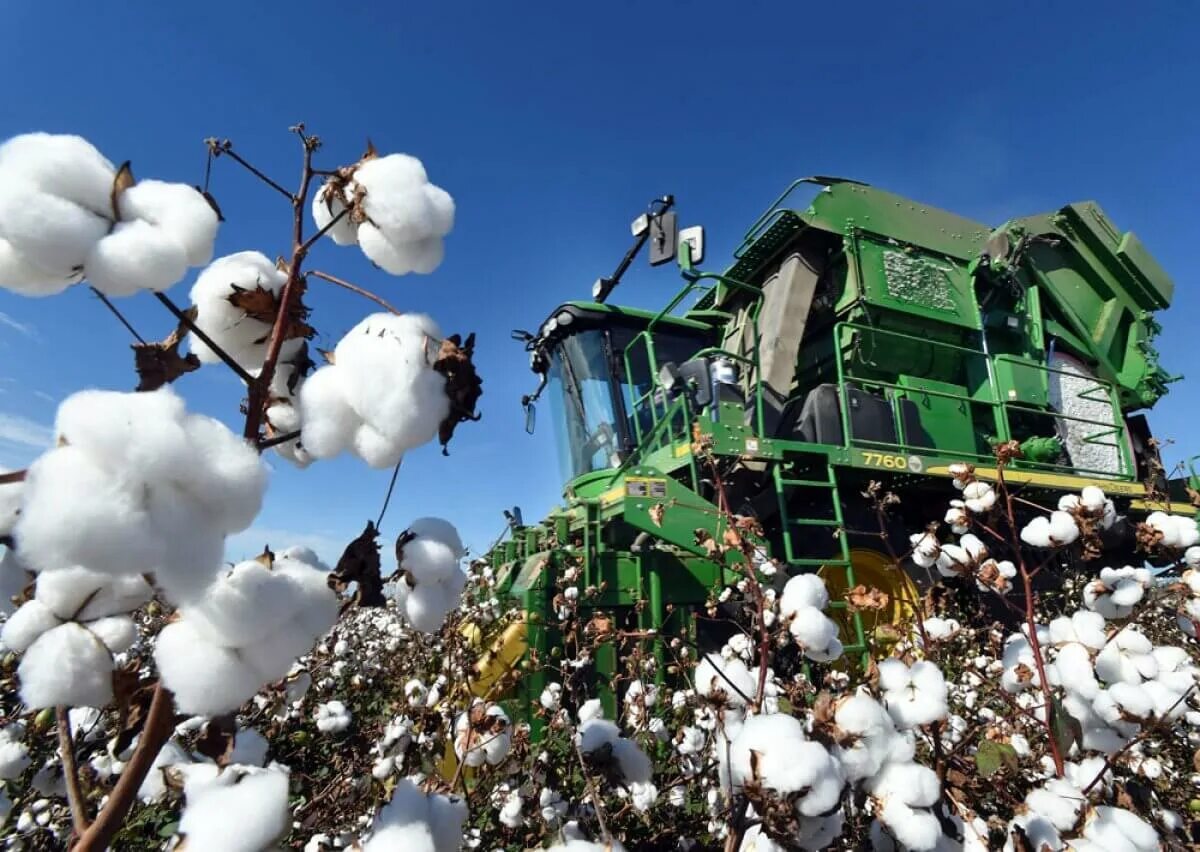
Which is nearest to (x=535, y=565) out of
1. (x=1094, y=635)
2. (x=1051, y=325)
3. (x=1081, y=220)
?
(x=1094, y=635)

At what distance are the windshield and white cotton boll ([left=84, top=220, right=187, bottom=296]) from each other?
5.39m

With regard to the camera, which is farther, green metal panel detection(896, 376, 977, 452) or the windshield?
green metal panel detection(896, 376, 977, 452)

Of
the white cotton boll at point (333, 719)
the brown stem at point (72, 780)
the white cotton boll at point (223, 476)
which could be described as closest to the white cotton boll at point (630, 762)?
the brown stem at point (72, 780)

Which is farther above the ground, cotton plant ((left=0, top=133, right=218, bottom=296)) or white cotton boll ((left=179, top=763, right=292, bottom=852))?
cotton plant ((left=0, top=133, right=218, bottom=296))

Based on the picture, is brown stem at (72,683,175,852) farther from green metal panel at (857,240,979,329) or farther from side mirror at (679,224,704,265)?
green metal panel at (857,240,979,329)

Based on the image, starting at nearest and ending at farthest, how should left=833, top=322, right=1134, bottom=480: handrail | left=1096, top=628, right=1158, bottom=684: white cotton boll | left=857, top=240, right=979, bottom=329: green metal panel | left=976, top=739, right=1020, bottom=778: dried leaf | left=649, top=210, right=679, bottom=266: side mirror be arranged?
left=976, top=739, right=1020, bottom=778: dried leaf < left=1096, top=628, right=1158, bottom=684: white cotton boll < left=649, top=210, right=679, bottom=266: side mirror < left=833, top=322, right=1134, bottom=480: handrail < left=857, top=240, right=979, bottom=329: green metal panel

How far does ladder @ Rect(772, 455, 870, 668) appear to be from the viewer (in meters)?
4.95

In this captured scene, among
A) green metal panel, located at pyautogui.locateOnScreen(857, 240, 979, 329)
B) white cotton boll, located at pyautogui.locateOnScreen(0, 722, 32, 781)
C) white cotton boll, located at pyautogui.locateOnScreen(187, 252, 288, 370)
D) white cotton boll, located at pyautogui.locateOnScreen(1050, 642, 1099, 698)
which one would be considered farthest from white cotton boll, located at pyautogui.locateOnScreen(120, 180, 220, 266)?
green metal panel, located at pyautogui.locateOnScreen(857, 240, 979, 329)

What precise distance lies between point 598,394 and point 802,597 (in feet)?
16.6

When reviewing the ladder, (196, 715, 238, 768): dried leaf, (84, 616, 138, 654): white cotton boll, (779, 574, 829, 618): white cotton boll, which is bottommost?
(196, 715, 238, 768): dried leaf

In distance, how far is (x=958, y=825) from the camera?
1204mm

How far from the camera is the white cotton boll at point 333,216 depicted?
0.90 m

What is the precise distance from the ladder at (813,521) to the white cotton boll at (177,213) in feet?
14.7

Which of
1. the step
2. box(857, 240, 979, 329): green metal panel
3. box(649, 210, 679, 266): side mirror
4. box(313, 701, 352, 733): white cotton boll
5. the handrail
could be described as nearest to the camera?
box(313, 701, 352, 733): white cotton boll
